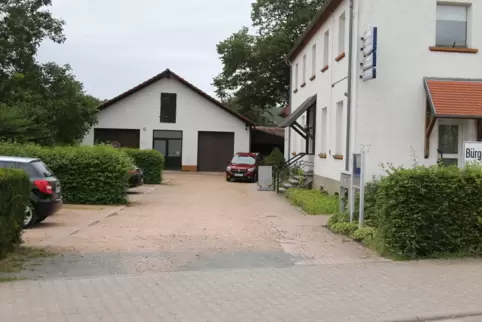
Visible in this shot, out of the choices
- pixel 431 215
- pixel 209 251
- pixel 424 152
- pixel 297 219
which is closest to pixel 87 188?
pixel 297 219

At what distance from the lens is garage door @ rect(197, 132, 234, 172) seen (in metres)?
40.1

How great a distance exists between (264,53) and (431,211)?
36706 millimetres

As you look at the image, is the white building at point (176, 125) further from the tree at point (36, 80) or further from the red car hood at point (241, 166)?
the tree at point (36, 80)

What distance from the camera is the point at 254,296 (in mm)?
6555

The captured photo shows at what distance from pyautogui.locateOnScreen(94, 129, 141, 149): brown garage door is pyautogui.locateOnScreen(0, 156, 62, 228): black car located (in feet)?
90.8

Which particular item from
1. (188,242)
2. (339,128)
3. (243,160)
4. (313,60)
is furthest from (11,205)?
(243,160)

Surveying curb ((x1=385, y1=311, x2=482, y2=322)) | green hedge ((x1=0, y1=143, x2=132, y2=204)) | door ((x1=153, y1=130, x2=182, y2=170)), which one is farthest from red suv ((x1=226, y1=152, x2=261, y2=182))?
curb ((x1=385, y1=311, x2=482, y2=322))

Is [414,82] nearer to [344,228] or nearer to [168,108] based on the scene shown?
[344,228]

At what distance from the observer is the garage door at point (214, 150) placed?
4006 centimetres

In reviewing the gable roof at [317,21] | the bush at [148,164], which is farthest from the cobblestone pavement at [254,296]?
the bush at [148,164]

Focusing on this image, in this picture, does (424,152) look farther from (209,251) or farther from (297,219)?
(209,251)

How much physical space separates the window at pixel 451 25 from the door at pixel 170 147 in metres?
26.4

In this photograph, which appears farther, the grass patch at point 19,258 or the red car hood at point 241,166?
the red car hood at point 241,166

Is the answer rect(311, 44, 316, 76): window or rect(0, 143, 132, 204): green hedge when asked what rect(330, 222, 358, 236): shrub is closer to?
rect(0, 143, 132, 204): green hedge
